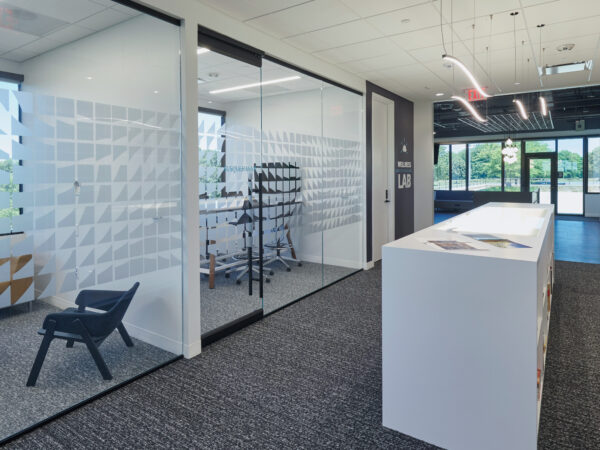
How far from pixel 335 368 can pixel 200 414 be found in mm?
1046

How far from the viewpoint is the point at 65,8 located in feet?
7.92

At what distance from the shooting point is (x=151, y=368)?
304 cm

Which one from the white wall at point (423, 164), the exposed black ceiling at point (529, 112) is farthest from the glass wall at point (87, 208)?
the exposed black ceiling at point (529, 112)

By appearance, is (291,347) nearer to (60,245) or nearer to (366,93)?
(60,245)

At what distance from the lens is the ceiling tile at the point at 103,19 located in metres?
2.57

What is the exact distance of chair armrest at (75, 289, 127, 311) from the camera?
2.58 meters

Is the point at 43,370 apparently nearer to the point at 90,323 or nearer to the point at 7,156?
the point at 90,323

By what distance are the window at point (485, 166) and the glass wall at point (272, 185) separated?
1207cm

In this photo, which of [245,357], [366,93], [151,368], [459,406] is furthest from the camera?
[366,93]

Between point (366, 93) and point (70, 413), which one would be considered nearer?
point (70, 413)

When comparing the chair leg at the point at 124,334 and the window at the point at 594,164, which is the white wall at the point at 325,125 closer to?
the chair leg at the point at 124,334

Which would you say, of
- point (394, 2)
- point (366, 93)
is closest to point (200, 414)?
point (394, 2)

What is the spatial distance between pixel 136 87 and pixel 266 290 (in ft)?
9.33

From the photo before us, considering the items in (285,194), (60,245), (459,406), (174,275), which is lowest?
(459,406)
